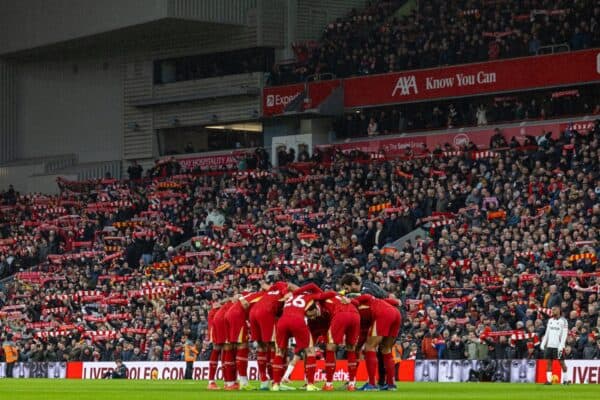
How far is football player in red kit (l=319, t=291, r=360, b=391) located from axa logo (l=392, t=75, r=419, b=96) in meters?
30.8

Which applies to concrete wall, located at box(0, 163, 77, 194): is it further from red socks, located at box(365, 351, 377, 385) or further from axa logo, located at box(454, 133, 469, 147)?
red socks, located at box(365, 351, 377, 385)

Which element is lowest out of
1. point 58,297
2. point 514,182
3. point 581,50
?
point 58,297

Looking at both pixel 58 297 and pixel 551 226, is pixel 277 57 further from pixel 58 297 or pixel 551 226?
pixel 551 226

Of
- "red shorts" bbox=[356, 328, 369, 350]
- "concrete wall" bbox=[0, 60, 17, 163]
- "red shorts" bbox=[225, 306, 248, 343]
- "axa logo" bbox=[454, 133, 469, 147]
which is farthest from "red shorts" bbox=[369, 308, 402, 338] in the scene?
"concrete wall" bbox=[0, 60, 17, 163]

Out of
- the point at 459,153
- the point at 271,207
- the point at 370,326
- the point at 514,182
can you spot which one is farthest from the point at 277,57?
the point at 370,326

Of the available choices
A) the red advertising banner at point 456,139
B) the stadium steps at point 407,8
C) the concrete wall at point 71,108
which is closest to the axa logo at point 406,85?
the red advertising banner at point 456,139

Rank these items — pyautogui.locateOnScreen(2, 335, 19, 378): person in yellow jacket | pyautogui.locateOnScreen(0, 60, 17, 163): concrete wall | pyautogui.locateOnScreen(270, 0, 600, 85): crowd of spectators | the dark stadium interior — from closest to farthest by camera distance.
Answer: the dark stadium interior, pyautogui.locateOnScreen(2, 335, 19, 378): person in yellow jacket, pyautogui.locateOnScreen(270, 0, 600, 85): crowd of spectators, pyautogui.locateOnScreen(0, 60, 17, 163): concrete wall

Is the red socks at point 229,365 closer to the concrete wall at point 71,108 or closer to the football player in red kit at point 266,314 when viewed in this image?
the football player in red kit at point 266,314

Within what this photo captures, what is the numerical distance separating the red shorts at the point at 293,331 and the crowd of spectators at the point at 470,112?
27381mm

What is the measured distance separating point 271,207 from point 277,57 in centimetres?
1150

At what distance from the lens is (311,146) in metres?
60.1

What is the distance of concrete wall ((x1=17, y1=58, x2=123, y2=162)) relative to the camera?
7088cm

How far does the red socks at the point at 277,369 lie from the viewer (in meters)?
26.7

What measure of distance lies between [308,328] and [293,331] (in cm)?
63
